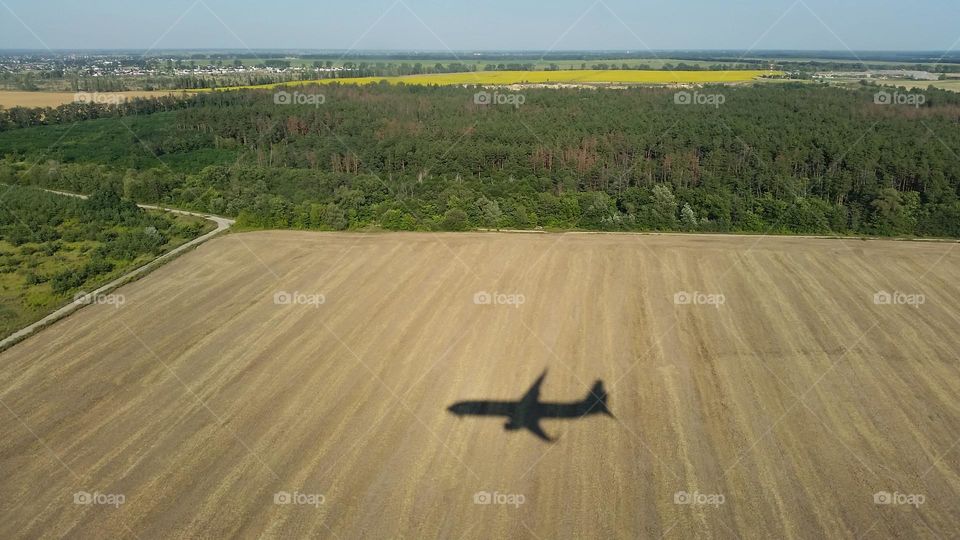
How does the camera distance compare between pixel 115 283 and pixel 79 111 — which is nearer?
pixel 115 283

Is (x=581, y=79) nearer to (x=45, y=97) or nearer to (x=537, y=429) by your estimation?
(x=45, y=97)

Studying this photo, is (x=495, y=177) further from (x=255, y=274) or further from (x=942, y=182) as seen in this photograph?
(x=942, y=182)

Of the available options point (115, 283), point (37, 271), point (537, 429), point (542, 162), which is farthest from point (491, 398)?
point (542, 162)

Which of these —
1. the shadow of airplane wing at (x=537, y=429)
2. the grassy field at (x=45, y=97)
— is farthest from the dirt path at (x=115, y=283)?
the grassy field at (x=45, y=97)

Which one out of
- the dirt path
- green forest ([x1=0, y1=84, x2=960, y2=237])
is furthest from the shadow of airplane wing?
green forest ([x1=0, y1=84, x2=960, y2=237])

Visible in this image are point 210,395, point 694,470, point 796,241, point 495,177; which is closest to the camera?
point 694,470

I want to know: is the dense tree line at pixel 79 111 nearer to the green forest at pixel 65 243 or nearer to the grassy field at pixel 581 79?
the grassy field at pixel 581 79

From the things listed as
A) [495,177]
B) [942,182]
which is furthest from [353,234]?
[942,182]

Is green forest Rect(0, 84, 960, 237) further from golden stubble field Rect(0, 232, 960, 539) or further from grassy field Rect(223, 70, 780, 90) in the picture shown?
grassy field Rect(223, 70, 780, 90)
